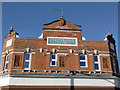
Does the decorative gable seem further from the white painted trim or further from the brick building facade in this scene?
the white painted trim

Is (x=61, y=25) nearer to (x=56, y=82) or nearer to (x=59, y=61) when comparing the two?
(x=59, y=61)

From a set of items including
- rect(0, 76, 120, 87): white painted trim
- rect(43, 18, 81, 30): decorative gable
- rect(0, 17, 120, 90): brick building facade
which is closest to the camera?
rect(0, 76, 120, 87): white painted trim

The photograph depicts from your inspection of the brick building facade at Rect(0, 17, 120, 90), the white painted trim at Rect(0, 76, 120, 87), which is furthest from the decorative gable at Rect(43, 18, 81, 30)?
the white painted trim at Rect(0, 76, 120, 87)

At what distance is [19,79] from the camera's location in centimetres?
A: 1862

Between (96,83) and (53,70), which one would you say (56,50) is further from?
(96,83)

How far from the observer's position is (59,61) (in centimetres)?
2011

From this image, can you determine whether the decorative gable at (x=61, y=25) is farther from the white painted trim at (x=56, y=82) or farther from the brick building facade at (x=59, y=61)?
the white painted trim at (x=56, y=82)

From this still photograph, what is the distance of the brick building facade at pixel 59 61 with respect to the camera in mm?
18828

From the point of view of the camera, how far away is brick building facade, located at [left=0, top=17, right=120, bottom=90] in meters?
18.8

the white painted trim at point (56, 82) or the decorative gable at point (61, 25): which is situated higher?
the decorative gable at point (61, 25)

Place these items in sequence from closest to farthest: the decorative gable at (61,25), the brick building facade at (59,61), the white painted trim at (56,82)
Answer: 1. the white painted trim at (56,82)
2. the brick building facade at (59,61)
3. the decorative gable at (61,25)

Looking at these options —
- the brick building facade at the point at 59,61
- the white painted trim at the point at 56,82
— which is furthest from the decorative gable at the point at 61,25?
the white painted trim at the point at 56,82

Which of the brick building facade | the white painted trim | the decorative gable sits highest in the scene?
the decorative gable

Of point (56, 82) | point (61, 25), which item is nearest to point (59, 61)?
point (56, 82)
